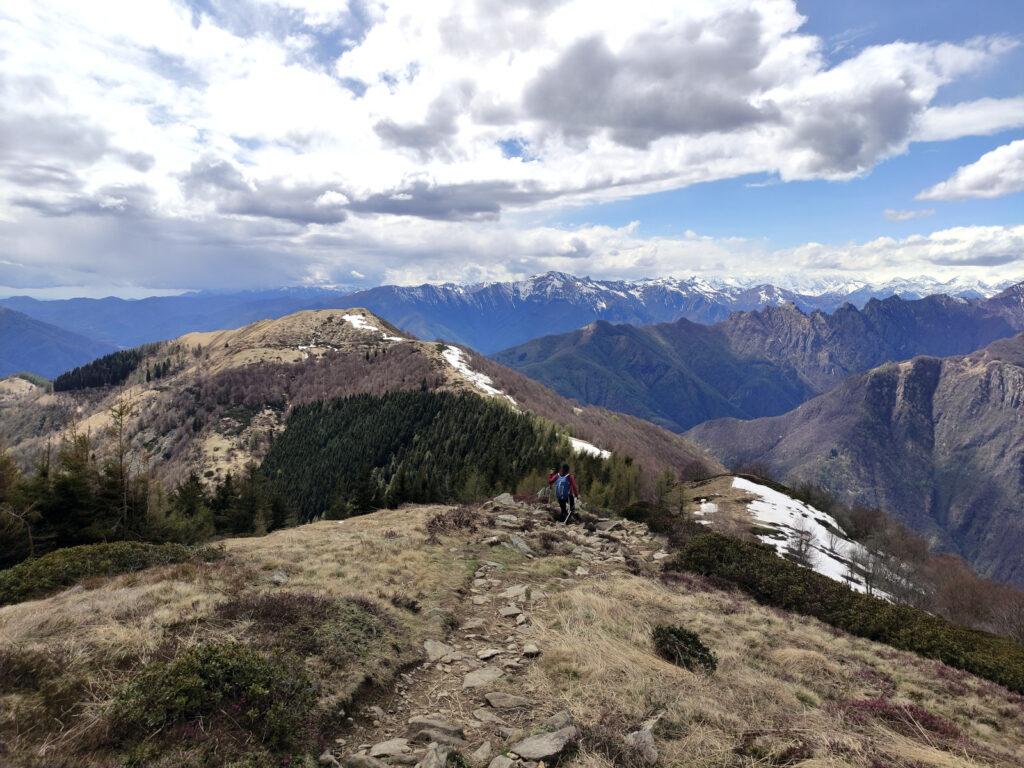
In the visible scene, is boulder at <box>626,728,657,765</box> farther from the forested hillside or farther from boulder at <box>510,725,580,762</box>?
the forested hillside

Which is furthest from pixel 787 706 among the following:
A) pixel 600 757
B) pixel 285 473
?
pixel 285 473

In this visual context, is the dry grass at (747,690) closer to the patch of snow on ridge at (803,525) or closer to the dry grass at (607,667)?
the dry grass at (607,667)

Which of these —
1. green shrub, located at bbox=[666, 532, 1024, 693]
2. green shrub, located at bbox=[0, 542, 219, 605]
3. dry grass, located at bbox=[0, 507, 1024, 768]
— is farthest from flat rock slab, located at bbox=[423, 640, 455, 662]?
green shrub, located at bbox=[666, 532, 1024, 693]

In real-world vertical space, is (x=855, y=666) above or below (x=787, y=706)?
below

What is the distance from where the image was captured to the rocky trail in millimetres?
8500

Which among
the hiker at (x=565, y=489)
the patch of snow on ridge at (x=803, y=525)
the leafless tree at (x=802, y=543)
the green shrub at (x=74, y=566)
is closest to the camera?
the green shrub at (x=74, y=566)

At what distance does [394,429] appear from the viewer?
604 feet

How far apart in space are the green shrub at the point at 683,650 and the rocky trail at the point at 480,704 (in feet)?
11.9

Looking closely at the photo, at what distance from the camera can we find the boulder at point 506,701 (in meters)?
10.4

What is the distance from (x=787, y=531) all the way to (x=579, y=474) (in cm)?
3986

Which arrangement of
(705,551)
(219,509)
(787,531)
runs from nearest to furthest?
(705,551) → (219,509) → (787,531)

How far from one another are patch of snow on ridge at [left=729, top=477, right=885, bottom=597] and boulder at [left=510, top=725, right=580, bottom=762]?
75.5 meters

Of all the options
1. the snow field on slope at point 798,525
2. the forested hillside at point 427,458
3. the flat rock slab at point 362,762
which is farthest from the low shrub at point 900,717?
the snow field on slope at point 798,525

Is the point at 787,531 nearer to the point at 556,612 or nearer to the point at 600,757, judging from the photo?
the point at 556,612
